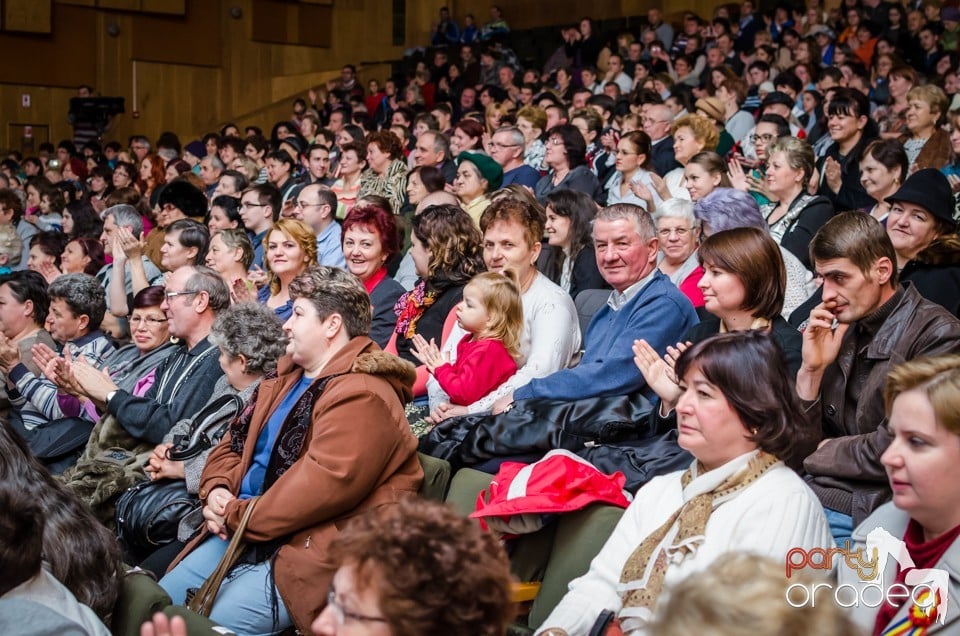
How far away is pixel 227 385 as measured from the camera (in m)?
3.56

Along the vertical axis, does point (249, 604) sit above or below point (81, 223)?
below

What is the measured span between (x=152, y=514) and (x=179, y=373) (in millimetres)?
685

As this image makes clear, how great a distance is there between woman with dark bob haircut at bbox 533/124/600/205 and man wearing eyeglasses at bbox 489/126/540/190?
0.14 meters

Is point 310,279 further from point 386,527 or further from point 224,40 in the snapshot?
point 224,40

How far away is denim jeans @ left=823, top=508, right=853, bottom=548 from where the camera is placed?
8.03ft

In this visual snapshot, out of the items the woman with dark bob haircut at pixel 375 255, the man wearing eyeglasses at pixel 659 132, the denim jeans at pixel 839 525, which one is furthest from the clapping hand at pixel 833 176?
the denim jeans at pixel 839 525

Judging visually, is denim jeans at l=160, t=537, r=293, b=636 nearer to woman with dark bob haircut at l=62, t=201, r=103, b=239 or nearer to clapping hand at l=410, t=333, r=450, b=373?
clapping hand at l=410, t=333, r=450, b=373

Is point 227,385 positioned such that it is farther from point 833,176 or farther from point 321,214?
point 833,176

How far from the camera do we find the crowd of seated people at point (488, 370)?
1.88 m

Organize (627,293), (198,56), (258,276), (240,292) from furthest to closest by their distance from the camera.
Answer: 1. (198,56)
2. (258,276)
3. (240,292)
4. (627,293)

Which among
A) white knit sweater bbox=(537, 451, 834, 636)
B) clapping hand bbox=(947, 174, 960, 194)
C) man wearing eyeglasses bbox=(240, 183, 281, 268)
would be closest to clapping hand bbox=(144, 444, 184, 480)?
white knit sweater bbox=(537, 451, 834, 636)

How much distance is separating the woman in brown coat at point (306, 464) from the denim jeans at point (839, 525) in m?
1.02

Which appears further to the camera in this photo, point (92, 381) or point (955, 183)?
point (955, 183)

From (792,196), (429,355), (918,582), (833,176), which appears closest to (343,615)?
(918,582)
